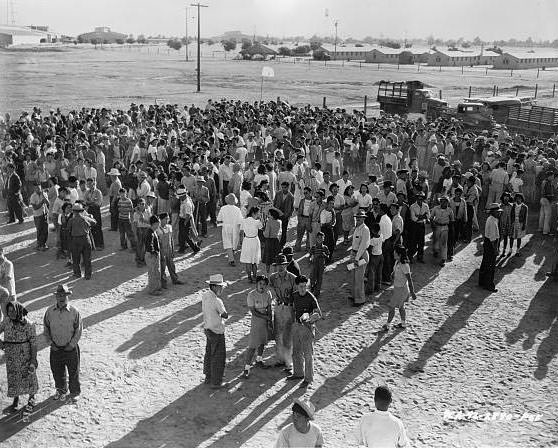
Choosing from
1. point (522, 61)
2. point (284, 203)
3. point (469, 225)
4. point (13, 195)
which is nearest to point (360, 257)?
point (284, 203)

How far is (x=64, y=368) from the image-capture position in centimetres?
738

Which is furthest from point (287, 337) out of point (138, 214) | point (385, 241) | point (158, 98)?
point (158, 98)

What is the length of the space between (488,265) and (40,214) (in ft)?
30.5

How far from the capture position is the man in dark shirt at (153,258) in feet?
34.4

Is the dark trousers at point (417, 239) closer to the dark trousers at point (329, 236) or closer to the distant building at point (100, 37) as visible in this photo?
the dark trousers at point (329, 236)

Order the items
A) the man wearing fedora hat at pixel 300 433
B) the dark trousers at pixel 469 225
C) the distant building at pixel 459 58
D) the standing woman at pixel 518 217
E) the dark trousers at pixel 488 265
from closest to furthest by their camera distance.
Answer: the man wearing fedora hat at pixel 300 433 < the dark trousers at pixel 488 265 < the standing woman at pixel 518 217 < the dark trousers at pixel 469 225 < the distant building at pixel 459 58

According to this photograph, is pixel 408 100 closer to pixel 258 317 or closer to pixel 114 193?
pixel 114 193

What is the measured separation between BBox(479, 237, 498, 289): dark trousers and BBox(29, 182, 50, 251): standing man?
917cm

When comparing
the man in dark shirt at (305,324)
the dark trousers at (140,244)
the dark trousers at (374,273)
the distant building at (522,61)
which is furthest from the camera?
the distant building at (522,61)

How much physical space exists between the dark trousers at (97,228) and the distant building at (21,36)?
236 ft

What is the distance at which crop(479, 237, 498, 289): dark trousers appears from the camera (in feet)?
36.6

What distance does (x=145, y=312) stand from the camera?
10023 millimetres

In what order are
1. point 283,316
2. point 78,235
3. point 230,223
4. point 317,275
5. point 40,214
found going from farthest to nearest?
point 40,214
point 230,223
point 78,235
point 317,275
point 283,316

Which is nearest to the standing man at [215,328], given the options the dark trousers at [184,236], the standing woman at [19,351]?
the standing woman at [19,351]
